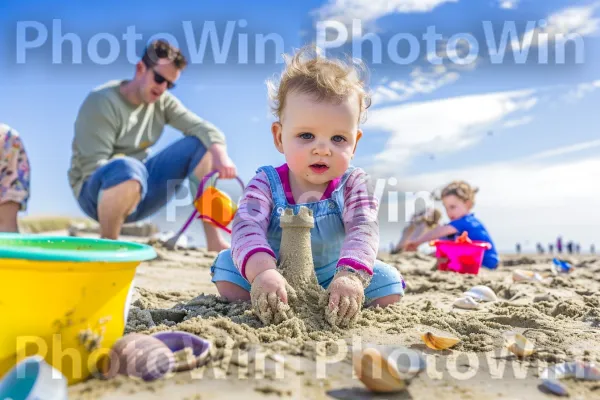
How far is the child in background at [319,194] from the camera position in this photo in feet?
7.00

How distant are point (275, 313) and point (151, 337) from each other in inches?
20.5

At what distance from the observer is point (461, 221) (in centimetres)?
542

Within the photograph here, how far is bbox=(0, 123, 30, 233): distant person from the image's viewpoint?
13.5 ft

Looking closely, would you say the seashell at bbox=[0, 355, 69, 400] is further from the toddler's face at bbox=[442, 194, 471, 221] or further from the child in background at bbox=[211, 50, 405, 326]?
the toddler's face at bbox=[442, 194, 471, 221]

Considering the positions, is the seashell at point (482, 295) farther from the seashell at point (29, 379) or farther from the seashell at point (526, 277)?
the seashell at point (29, 379)

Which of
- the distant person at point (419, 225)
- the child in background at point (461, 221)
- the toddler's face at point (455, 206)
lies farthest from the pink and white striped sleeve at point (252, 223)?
the distant person at point (419, 225)

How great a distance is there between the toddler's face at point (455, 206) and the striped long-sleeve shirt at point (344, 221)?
376 cm

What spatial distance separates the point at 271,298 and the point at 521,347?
845 millimetres

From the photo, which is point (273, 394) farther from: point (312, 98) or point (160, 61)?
point (160, 61)

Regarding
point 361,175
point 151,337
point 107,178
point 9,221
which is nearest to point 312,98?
point 361,175

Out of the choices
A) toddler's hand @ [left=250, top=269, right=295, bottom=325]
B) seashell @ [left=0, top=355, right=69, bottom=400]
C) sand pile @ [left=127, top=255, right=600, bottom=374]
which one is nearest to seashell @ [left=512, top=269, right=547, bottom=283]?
sand pile @ [left=127, top=255, right=600, bottom=374]

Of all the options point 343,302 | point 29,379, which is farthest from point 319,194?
point 29,379

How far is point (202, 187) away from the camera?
16.2 ft

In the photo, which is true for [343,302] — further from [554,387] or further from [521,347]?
[554,387]
